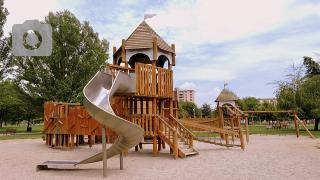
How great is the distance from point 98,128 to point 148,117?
133 inches

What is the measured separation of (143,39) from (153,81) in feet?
7.50

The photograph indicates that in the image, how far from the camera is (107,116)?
6.66 meters

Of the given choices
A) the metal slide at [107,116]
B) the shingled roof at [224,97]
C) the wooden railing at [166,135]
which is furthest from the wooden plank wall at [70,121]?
the shingled roof at [224,97]

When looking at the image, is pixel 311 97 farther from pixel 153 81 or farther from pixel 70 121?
pixel 70 121

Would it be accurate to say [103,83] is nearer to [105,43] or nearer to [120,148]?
[120,148]

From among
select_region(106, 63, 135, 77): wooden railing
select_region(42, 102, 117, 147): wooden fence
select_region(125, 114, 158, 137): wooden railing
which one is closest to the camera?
select_region(106, 63, 135, 77): wooden railing

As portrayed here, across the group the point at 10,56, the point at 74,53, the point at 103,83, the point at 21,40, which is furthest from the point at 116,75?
the point at 21,40

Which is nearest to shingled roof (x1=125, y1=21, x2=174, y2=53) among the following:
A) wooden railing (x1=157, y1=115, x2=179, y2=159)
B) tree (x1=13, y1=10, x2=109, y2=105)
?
wooden railing (x1=157, y1=115, x2=179, y2=159)

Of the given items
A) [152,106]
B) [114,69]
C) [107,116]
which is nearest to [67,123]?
[152,106]

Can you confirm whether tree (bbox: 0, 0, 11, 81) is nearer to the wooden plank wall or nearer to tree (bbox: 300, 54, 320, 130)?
the wooden plank wall

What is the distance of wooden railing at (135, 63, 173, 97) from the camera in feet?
36.3

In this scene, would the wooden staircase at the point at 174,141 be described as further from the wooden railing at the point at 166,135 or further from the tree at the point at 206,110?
the tree at the point at 206,110

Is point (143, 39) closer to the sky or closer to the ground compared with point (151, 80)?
closer to the sky

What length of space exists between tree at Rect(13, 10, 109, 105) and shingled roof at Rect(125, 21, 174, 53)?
14.7 metres
